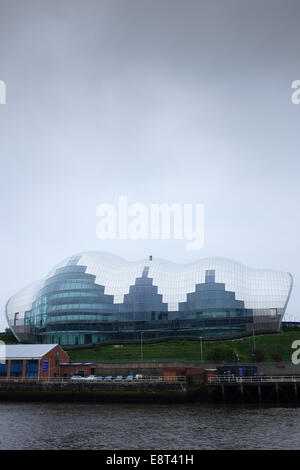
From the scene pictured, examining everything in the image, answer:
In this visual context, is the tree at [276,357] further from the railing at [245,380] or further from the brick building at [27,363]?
the brick building at [27,363]

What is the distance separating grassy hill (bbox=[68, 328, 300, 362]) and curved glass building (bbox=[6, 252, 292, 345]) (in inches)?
147

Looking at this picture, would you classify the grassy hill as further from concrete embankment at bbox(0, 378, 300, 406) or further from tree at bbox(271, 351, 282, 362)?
concrete embankment at bbox(0, 378, 300, 406)

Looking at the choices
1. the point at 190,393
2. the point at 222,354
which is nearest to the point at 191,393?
the point at 190,393

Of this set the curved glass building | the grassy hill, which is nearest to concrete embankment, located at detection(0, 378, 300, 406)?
the grassy hill

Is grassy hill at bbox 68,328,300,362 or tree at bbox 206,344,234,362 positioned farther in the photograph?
grassy hill at bbox 68,328,300,362

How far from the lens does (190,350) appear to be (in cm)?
8931

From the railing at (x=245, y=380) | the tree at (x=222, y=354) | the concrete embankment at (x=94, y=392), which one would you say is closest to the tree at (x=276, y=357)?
the tree at (x=222, y=354)

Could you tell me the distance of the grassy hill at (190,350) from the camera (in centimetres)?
8088

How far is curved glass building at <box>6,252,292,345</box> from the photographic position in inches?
3871

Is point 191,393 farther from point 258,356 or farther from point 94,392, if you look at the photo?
point 258,356

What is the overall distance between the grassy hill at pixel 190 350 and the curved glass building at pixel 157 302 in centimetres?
372

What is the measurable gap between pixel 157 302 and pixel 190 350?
53.4ft
